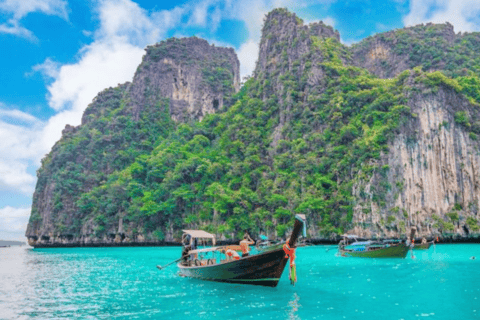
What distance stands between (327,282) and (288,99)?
146 feet

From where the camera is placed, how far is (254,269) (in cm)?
1403

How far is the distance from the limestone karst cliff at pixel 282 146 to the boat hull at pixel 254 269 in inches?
1111

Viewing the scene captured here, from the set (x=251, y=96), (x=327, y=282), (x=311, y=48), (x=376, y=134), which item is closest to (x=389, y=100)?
(x=376, y=134)

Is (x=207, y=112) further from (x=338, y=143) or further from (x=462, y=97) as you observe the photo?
(x=462, y=97)

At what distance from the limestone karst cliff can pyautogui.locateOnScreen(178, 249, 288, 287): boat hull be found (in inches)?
1111

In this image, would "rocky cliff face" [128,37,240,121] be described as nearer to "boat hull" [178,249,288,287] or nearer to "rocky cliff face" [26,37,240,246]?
"rocky cliff face" [26,37,240,246]

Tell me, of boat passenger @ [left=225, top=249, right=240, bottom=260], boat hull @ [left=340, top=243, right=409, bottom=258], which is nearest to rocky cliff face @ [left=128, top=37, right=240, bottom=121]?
boat hull @ [left=340, top=243, right=409, bottom=258]

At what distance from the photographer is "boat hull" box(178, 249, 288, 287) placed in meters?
13.5

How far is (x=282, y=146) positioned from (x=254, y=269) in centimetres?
3983

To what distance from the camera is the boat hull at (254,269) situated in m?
13.5

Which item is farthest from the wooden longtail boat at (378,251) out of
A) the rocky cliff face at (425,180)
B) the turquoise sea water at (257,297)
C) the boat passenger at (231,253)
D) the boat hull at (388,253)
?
the boat passenger at (231,253)

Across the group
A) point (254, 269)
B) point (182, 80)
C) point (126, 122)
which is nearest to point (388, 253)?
point (254, 269)

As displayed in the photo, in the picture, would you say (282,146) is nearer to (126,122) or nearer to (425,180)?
(425,180)

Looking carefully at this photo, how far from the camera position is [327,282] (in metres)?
15.8
